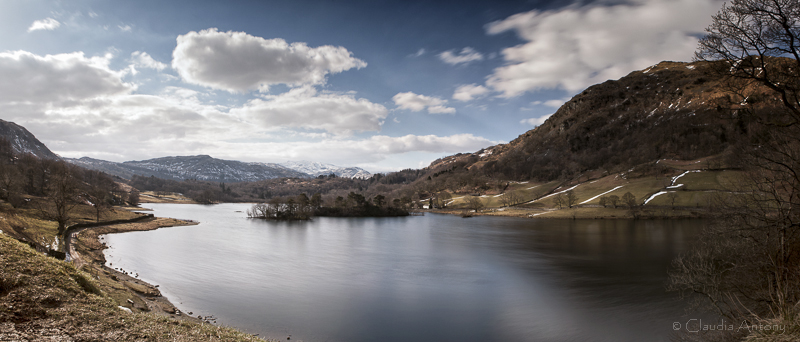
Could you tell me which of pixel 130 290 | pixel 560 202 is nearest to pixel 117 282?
pixel 130 290

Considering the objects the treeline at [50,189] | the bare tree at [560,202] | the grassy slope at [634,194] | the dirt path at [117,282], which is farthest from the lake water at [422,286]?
the bare tree at [560,202]

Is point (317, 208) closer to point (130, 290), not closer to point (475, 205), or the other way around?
point (475, 205)

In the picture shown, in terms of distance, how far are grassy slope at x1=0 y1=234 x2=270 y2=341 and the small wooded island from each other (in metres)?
82.5

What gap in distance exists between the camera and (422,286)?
26812 mm

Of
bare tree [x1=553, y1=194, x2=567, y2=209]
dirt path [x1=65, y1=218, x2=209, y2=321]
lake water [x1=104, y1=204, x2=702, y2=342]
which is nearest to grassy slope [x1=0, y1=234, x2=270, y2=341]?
dirt path [x1=65, y1=218, x2=209, y2=321]

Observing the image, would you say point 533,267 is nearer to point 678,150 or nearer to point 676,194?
point 676,194

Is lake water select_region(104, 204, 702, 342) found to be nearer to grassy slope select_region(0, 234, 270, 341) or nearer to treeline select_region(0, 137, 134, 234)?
grassy slope select_region(0, 234, 270, 341)

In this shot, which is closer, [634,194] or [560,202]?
[634,194]

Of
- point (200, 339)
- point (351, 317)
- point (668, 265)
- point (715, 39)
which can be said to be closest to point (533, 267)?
point (668, 265)

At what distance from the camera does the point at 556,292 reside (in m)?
25.5

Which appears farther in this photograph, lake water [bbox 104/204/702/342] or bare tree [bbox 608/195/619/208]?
bare tree [bbox 608/195/619/208]

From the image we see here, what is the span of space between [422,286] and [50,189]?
8477cm

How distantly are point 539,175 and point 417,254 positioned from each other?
132116 mm

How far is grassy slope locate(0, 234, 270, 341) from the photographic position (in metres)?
7.86
